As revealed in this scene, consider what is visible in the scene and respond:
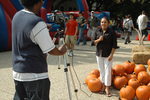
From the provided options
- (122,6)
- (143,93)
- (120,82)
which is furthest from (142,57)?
(122,6)

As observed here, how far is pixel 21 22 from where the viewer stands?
72.4 inches

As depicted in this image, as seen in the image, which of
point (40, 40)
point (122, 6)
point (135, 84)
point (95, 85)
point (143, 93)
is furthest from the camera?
point (122, 6)

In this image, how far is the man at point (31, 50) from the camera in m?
1.79

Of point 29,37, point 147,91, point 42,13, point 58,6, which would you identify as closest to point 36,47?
point 29,37

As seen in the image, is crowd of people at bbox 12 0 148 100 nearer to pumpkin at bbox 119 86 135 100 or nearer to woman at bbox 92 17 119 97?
woman at bbox 92 17 119 97

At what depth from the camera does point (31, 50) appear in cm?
186

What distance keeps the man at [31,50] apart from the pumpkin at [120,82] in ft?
8.32

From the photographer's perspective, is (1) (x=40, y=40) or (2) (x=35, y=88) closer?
(1) (x=40, y=40)

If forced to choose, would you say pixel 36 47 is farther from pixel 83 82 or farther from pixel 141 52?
pixel 141 52

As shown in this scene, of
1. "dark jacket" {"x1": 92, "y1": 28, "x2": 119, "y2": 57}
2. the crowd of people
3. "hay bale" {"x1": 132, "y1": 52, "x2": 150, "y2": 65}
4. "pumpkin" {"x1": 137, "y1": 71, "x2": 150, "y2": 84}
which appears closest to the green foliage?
"hay bale" {"x1": 132, "y1": 52, "x2": 150, "y2": 65}

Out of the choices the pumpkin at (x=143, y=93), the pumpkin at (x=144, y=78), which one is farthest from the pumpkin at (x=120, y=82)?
the pumpkin at (x=143, y=93)

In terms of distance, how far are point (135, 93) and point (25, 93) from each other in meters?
2.39

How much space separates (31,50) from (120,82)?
2804 millimetres

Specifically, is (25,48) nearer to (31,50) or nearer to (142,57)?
(31,50)
